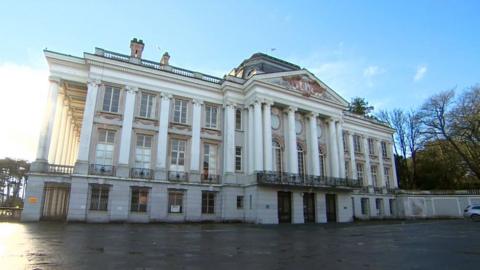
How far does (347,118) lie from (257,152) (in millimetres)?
16972

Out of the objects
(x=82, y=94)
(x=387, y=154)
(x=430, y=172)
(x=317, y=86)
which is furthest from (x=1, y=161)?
(x=430, y=172)

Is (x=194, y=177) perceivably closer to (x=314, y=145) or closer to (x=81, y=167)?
(x=81, y=167)

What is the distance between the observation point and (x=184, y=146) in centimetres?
2645

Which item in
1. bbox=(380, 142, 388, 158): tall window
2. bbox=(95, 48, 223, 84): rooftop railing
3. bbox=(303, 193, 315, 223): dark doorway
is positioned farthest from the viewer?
bbox=(380, 142, 388, 158): tall window


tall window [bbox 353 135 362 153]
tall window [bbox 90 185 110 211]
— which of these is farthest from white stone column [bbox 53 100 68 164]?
tall window [bbox 353 135 362 153]

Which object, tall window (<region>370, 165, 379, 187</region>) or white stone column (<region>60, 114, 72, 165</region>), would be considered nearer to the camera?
white stone column (<region>60, 114, 72, 165</region>)

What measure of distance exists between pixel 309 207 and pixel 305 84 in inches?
474

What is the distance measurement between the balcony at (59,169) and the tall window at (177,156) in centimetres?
734

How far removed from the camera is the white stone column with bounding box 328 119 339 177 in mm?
31469

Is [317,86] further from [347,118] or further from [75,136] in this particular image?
[75,136]

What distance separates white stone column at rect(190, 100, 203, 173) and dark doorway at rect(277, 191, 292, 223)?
24.5 ft

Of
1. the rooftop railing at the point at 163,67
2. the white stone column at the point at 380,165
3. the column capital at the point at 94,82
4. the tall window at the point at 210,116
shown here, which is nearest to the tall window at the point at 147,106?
the rooftop railing at the point at 163,67

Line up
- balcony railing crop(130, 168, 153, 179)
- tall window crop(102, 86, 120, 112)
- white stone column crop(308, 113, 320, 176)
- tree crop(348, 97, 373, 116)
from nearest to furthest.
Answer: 1. balcony railing crop(130, 168, 153, 179)
2. tall window crop(102, 86, 120, 112)
3. white stone column crop(308, 113, 320, 176)
4. tree crop(348, 97, 373, 116)

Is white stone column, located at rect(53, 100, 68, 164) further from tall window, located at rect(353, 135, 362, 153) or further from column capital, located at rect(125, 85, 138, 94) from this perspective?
tall window, located at rect(353, 135, 362, 153)
